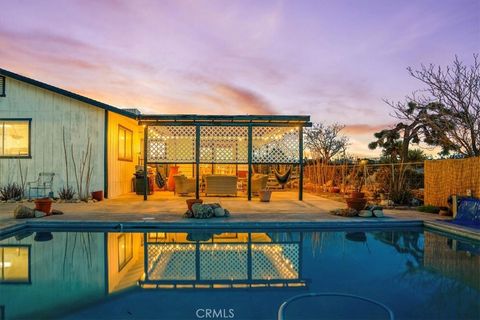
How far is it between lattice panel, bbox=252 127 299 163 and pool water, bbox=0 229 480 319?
4.59 meters

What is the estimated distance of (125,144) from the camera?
Answer: 11.8m

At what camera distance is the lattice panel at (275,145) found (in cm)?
1041

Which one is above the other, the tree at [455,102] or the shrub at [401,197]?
the tree at [455,102]

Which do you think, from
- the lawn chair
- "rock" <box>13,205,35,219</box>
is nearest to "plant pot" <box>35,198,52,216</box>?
"rock" <box>13,205,35,219</box>

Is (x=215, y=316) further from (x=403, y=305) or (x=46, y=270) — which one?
(x=46, y=270)

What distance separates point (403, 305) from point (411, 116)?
9945 millimetres

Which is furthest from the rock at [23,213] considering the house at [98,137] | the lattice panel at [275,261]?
the lattice panel at [275,261]

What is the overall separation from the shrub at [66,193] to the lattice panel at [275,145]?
5.75 metres

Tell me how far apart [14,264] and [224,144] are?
22.7 ft

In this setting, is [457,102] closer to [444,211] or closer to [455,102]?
[455,102]

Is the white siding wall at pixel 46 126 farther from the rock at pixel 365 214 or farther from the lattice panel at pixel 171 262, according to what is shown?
the rock at pixel 365 214

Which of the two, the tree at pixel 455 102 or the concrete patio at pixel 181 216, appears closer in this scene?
the concrete patio at pixel 181 216

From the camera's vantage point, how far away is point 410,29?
30.4 ft

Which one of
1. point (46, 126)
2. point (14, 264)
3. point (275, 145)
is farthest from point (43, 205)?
point (275, 145)
